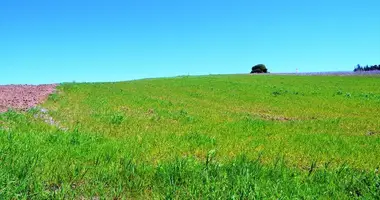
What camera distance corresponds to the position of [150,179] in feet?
20.8

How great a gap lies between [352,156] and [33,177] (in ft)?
24.3

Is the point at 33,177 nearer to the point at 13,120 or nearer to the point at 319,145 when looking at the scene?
the point at 13,120

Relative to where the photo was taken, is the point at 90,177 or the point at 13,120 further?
the point at 13,120

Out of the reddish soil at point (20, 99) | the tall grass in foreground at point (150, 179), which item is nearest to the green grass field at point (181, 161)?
the tall grass in foreground at point (150, 179)

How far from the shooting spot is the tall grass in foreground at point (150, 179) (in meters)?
5.53

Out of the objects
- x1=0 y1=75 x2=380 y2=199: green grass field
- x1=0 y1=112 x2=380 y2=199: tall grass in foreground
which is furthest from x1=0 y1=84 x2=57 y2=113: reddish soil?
x1=0 y1=112 x2=380 y2=199: tall grass in foreground

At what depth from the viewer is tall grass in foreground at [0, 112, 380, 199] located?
5.53 metres

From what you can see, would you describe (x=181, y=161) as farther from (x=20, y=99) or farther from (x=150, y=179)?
(x=20, y=99)

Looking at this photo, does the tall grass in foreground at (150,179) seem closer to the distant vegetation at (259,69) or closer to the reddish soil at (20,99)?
the reddish soil at (20,99)

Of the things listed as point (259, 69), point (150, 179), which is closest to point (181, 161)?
point (150, 179)

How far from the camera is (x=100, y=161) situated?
7.34 metres

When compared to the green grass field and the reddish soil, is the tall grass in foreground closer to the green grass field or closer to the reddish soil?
the green grass field

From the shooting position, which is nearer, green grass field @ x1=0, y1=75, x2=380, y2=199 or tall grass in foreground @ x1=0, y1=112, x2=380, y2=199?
tall grass in foreground @ x1=0, y1=112, x2=380, y2=199

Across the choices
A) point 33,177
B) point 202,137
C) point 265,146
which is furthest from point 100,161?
point 265,146
